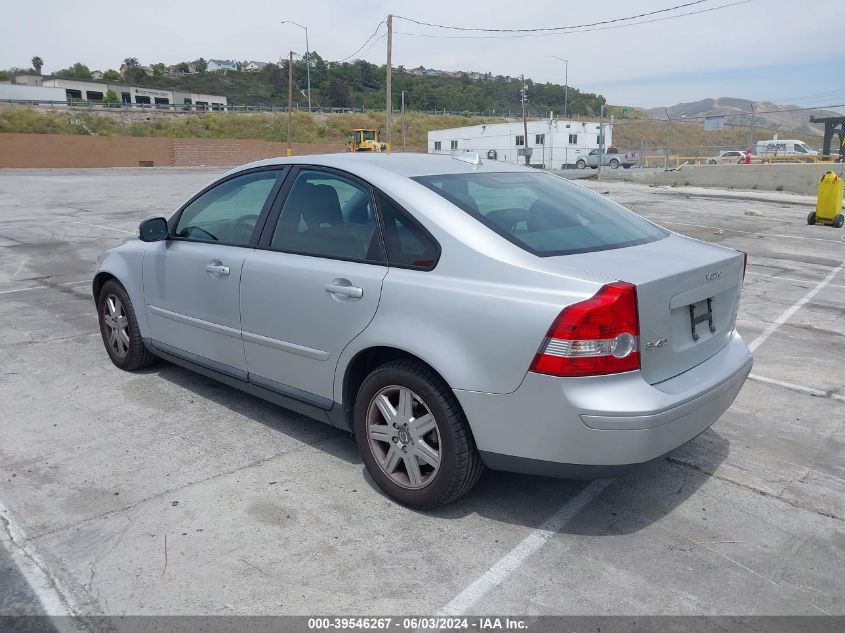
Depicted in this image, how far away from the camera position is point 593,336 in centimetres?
287

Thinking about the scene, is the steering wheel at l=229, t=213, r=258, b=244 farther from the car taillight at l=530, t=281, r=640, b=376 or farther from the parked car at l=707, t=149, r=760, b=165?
the parked car at l=707, t=149, r=760, b=165

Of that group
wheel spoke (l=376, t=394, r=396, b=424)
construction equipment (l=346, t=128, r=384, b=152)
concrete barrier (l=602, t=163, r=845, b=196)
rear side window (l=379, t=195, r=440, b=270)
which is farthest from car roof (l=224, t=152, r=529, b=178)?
construction equipment (l=346, t=128, r=384, b=152)

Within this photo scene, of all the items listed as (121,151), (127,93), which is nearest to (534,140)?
(121,151)

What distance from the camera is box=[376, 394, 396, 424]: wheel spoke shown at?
3433mm

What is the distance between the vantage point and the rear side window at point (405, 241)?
→ 3.36 metres

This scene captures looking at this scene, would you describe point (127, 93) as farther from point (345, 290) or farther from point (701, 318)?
point (701, 318)

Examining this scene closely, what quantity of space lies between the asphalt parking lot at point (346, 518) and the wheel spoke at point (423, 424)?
0.43 m

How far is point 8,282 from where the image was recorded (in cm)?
908

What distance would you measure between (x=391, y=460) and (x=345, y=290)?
0.86 m

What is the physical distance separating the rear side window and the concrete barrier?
27.6 meters

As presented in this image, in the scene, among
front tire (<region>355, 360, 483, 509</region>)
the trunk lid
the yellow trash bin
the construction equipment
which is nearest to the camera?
the trunk lid

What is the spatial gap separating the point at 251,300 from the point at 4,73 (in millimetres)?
136943

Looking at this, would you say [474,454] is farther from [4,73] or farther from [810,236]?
[4,73]

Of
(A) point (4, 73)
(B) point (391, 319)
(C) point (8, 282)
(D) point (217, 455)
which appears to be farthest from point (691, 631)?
(A) point (4, 73)
